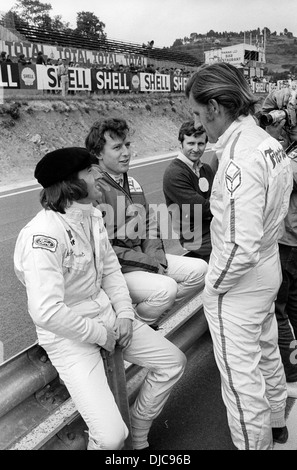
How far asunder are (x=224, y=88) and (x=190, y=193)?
157 cm

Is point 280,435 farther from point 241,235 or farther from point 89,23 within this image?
point 89,23

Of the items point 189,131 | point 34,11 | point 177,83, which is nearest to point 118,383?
point 189,131

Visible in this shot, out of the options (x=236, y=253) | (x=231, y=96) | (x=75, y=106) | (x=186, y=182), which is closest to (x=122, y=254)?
(x=186, y=182)

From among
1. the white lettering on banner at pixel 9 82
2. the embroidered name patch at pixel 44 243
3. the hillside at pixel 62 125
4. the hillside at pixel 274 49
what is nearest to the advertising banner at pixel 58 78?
the hillside at pixel 62 125

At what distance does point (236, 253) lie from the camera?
81.2 inches

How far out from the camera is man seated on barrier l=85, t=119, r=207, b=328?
2986mm

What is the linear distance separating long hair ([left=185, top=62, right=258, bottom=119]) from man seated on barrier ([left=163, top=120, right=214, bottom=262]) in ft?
4.73

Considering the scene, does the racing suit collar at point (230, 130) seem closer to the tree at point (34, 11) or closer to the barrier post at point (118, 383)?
the barrier post at point (118, 383)

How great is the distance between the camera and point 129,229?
3121mm

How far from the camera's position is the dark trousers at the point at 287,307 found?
294cm

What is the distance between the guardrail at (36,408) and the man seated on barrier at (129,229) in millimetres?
870
